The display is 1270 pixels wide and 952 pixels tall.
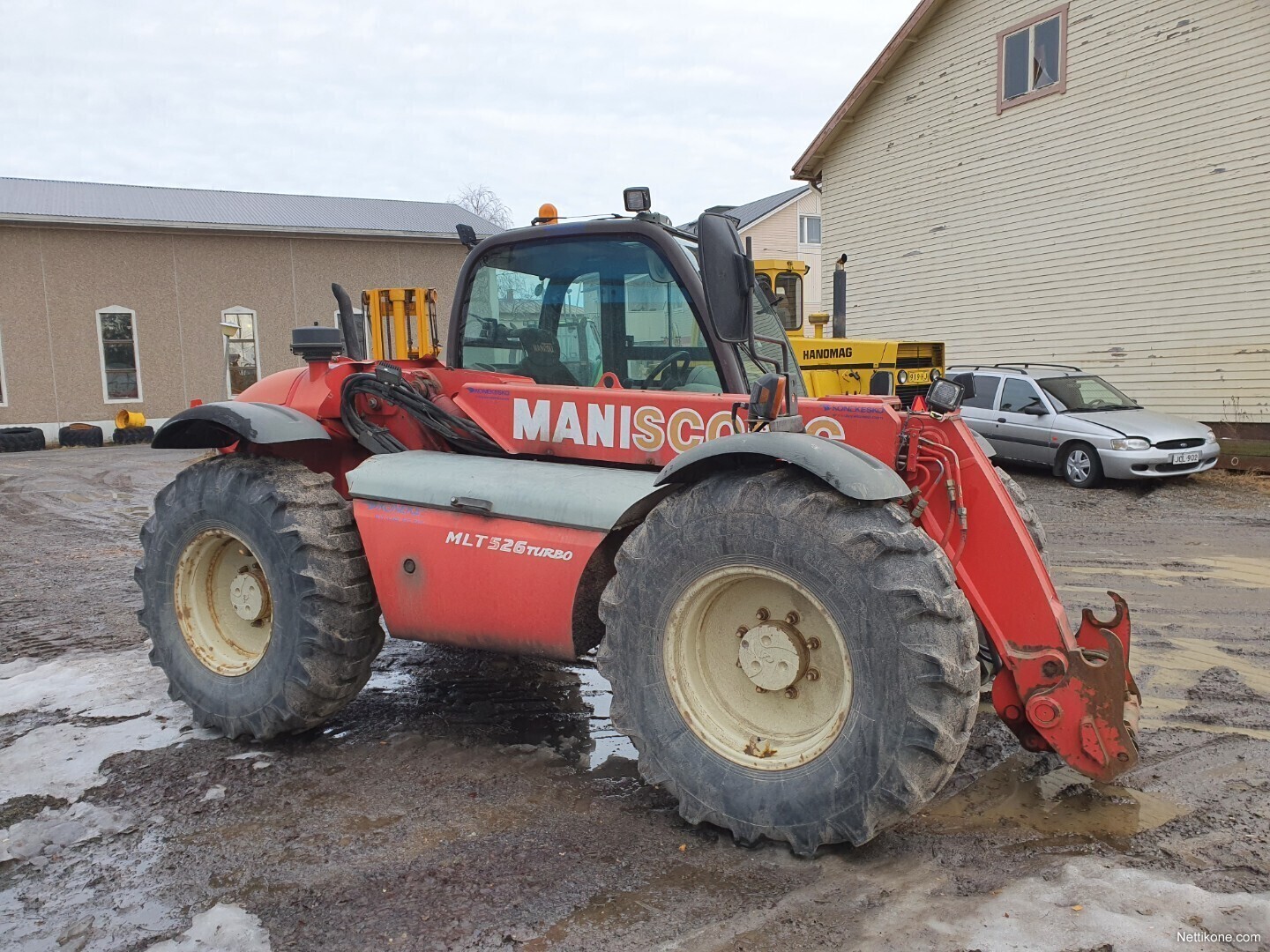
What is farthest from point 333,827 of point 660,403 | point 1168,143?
point 1168,143

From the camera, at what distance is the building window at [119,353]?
71.4 feet

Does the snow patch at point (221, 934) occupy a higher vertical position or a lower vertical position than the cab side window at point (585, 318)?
lower

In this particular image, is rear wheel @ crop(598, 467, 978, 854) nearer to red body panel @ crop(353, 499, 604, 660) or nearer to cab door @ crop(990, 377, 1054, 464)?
red body panel @ crop(353, 499, 604, 660)

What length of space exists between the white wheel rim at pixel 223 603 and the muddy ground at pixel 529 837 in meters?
0.40

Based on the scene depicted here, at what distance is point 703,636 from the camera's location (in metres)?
3.39

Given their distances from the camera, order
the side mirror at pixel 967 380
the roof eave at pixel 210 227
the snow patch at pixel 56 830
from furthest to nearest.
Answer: the roof eave at pixel 210 227, the side mirror at pixel 967 380, the snow patch at pixel 56 830

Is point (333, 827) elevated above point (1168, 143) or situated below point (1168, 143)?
below

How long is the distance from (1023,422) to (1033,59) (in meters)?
6.52

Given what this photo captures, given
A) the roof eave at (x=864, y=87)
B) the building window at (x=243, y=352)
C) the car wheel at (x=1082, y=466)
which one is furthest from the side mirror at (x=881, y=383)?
the building window at (x=243, y=352)

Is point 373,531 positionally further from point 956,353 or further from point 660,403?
point 956,353

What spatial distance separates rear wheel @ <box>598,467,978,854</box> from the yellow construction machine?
7585 mm

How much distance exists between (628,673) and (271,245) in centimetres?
2223

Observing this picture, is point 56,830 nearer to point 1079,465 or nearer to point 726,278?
point 726,278

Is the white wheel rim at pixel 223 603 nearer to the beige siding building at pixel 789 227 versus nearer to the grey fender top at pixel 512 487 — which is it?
the grey fender top at pixel 512 487
